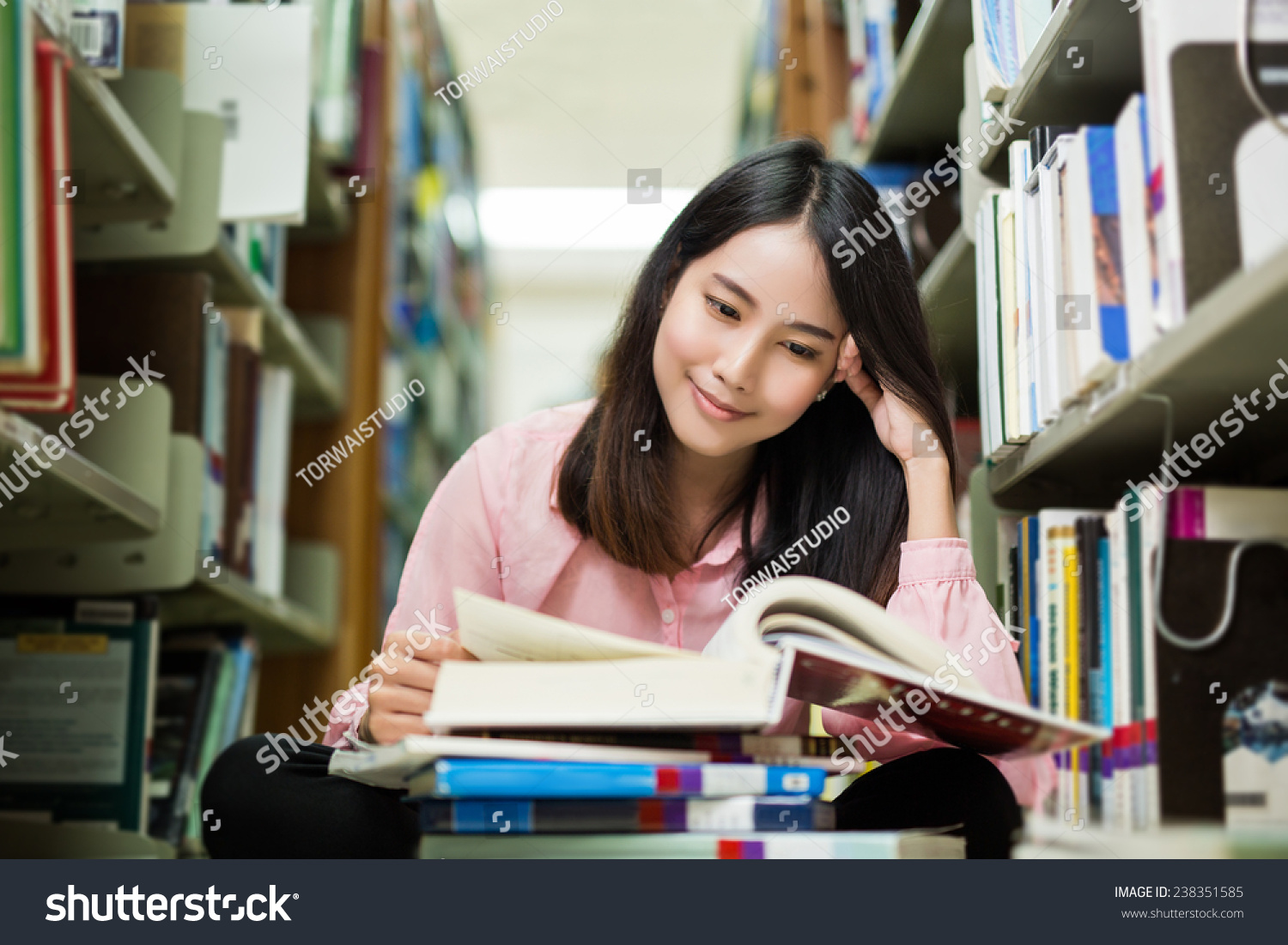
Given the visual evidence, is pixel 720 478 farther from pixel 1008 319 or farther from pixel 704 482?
pixel 1008 319

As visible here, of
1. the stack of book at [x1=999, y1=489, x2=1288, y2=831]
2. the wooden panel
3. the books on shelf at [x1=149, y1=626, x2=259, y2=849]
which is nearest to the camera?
the stack of book at [x1=999, y1=489, x2=1288, y2=831]

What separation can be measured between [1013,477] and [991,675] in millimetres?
242

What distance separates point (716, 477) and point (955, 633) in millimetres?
398

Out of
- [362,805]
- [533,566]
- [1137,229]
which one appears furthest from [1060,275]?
[362,805]

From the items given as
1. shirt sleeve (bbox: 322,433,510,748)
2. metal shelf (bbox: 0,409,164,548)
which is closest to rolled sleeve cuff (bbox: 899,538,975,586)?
shirt sleeve (bbox: 322,433,510,748)

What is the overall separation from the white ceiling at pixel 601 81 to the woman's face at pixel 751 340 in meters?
0.68

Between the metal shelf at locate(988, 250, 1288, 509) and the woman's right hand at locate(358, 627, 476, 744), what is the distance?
0.50 metres

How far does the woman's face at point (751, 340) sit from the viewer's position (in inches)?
43.3

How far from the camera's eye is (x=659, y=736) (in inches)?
28.4

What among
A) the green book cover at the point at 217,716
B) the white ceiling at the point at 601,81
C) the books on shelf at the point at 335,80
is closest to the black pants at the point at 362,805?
the green book cover at the point at 217,716

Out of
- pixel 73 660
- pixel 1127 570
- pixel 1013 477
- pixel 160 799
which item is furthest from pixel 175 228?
pixel 1127 570

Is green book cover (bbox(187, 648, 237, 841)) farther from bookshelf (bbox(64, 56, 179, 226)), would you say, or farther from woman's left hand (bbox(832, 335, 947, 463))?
woman's left hand (bbox(832, 335, 947, 463))

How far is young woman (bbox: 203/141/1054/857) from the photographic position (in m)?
1.01
